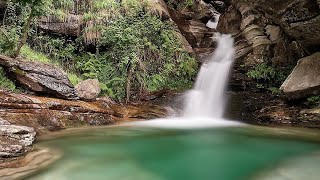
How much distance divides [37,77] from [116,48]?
4226 mm

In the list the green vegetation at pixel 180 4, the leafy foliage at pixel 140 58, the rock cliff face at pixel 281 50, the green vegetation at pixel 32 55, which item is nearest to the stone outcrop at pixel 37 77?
the green vegetation at pixel 32 55

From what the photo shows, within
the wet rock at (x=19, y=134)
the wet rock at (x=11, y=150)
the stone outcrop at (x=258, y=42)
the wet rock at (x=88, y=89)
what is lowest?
the wet rock at (x=11, y=150)

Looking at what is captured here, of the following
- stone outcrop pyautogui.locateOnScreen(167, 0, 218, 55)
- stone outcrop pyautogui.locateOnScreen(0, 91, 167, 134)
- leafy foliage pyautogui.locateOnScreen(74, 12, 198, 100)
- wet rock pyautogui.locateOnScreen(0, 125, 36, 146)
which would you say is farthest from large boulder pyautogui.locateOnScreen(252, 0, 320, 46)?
wet rock pyautogui.locateOnScreen(0, 125, 36, 146)

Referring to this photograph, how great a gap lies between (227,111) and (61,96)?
20.3ft

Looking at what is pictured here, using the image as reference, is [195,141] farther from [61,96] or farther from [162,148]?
[61,96]

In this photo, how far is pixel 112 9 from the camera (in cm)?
1419

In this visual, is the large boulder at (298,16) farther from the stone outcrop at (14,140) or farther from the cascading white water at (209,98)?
the stone outcrop at (14,140)

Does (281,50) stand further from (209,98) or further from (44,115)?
(44,115)

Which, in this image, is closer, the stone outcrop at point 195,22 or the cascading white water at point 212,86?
the cascading white water at point 212,86

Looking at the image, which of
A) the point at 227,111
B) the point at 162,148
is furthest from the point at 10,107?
the point at 227,111

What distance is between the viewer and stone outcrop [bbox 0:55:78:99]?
9.56 m

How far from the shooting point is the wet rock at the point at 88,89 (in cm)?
1074

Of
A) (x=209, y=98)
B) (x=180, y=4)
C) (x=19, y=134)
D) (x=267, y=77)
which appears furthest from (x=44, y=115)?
(x=180, y=4)

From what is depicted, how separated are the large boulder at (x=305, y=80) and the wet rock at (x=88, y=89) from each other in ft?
22.2
